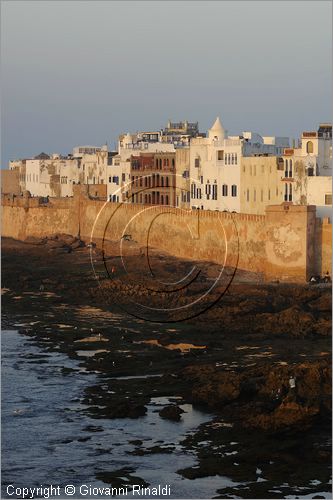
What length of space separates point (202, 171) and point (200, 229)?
29.1 ft

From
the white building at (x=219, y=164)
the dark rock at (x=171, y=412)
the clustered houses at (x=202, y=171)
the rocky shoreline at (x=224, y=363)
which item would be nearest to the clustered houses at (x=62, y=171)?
the clustered houses at (x=202, y=171)

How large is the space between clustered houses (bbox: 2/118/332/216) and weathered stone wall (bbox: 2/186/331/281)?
2.51 meters

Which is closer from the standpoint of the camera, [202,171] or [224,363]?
[224,363]

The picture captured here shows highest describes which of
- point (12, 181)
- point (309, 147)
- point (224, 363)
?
point (309, 147)

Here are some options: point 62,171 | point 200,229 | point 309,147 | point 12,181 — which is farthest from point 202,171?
point 12,181

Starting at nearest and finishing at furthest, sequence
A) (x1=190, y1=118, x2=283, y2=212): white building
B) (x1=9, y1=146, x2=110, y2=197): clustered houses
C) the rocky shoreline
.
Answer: the rocky shoreline
(x1=190, y1=118, x2=283, y2=212): white building
(x1=9, y1=146, x2=110, y2=197): clustered houses

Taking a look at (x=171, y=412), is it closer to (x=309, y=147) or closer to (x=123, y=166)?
(x=309, y=147)

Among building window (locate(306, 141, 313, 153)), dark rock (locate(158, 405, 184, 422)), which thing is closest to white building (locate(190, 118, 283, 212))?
building window (locate(306, 141, 313, 153))

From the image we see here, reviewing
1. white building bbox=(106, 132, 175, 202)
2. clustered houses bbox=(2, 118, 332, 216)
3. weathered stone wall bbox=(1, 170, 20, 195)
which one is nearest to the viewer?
clustered houses bbox=(2, 118, 332, 216)

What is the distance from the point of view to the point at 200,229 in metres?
68.1

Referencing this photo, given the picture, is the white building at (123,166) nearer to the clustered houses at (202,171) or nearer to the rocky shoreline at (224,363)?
the clustered houses at (202,171)

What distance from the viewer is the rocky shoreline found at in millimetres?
28594

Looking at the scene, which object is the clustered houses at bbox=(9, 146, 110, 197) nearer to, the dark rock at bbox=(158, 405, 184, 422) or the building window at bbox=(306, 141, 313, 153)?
the building window at bbox=(306, 141, 313, 153)

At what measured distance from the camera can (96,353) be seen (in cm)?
4181
